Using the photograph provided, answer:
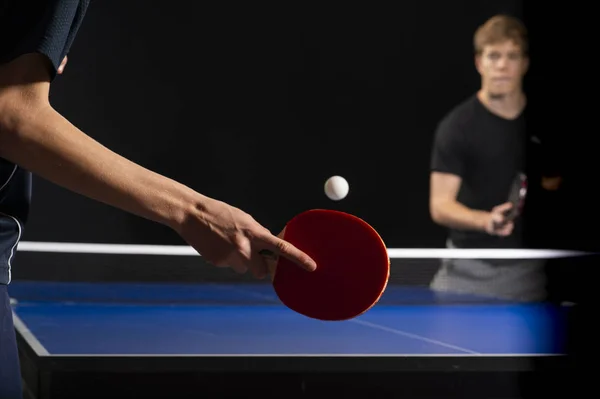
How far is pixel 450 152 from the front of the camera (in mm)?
6637

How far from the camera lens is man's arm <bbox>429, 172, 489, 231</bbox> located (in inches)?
240

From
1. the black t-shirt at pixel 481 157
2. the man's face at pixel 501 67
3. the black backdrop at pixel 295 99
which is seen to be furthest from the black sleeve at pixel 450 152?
the black backdrop at pixel 295 99

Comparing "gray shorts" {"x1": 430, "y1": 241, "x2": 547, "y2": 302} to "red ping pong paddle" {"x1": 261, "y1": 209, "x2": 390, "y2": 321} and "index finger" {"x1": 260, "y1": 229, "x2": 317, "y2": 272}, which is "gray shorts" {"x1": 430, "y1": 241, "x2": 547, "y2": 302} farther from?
"index finger" {"x1": 260, "y1": 229, "x2": 317, "y2": 272}

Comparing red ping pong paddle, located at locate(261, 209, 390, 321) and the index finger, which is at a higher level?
the index finger

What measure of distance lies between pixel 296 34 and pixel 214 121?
1.09 m

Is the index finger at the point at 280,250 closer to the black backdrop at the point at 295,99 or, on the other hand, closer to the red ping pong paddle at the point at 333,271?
the red ping pong paddle at the point at 333,271

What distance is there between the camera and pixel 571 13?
311 inches

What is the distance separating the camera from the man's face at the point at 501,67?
718cm

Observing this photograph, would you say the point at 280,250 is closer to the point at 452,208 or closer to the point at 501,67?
the point at 452,208

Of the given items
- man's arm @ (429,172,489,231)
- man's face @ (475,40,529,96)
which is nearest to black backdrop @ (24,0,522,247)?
man's face @ (475,40,529,96)

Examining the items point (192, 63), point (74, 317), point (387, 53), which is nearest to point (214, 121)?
point (192, 63)

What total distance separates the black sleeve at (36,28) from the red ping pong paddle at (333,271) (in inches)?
13.3

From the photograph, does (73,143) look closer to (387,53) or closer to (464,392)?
(464,392)

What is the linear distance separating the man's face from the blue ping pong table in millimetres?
1860
